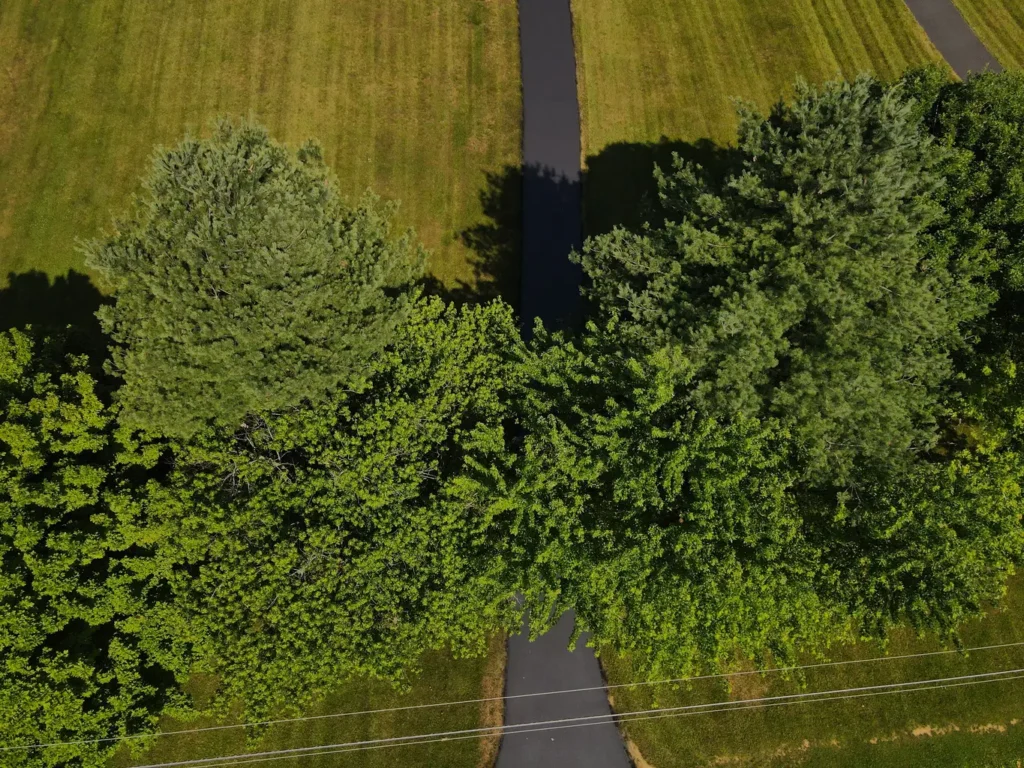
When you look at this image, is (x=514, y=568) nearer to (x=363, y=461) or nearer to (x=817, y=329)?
(x=363, y=461)

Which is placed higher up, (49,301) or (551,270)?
(551,270)

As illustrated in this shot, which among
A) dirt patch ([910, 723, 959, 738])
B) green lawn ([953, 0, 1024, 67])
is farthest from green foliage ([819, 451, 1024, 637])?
green lawn ([953, 0, 1024, 67])

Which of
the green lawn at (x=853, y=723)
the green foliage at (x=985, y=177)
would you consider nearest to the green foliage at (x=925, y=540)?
the green lawn at (x=853, y=723)

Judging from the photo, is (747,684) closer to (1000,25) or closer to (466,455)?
(466,455)

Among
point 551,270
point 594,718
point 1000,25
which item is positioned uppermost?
point 1000,25

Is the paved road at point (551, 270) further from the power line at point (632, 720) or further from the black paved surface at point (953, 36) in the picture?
the black paved surface at point (953, 36)

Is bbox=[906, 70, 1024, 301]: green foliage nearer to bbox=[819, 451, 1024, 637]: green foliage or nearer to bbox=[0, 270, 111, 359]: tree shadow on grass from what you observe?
bbox=[819, 451, 1024, 637]: green foliage

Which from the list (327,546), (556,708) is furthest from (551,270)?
(556,708)
